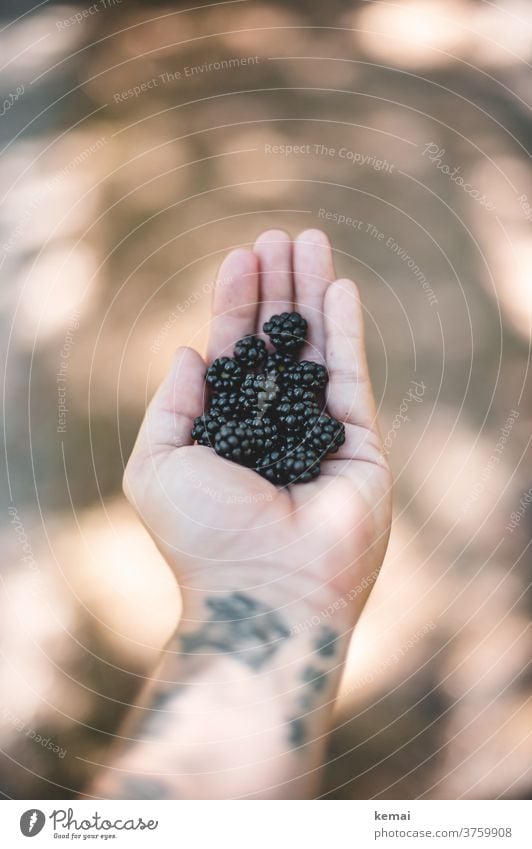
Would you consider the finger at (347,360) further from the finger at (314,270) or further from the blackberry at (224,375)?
the blackberry at (224,375)

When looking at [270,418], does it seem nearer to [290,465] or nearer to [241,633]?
[290,465]

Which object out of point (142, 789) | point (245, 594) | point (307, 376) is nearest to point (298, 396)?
point (307, 376)

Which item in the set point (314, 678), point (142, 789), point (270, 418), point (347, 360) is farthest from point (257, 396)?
point (142, 789)

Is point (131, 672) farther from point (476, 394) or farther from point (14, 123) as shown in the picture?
point (14, 123)

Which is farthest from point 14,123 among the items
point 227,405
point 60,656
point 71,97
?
point 60,656
